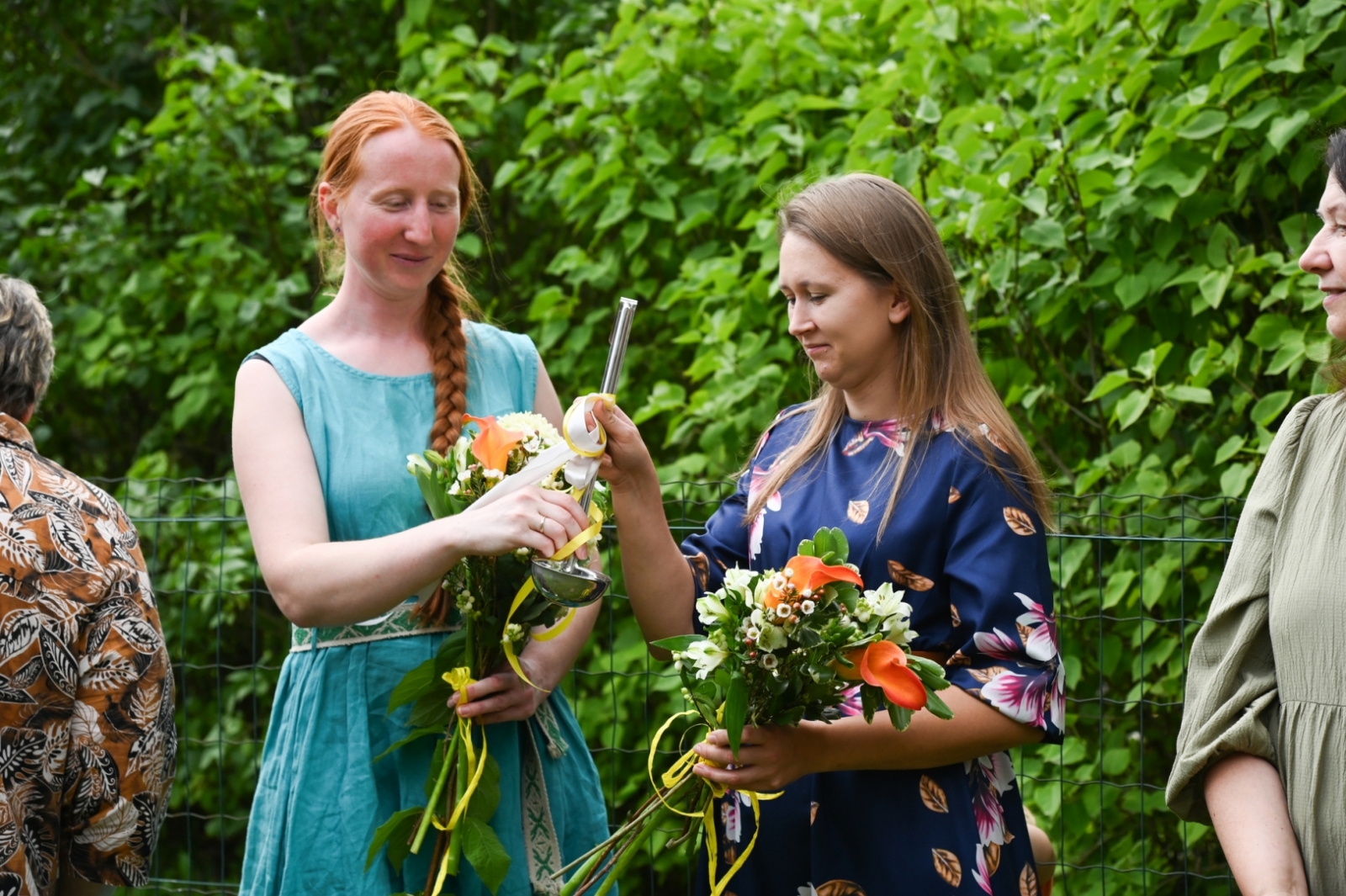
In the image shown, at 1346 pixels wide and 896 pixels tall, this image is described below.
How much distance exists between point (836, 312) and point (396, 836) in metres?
1.04

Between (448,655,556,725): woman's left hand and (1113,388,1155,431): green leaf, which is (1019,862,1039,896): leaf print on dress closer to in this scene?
(448,655,556,725): woman's left hand

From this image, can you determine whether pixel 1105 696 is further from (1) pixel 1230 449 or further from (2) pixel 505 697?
(2) pixel 505 697

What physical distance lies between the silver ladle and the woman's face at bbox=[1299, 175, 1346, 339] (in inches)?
36.3

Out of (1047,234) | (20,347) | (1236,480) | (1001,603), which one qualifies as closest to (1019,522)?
(1001,603)

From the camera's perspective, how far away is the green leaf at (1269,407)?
2863mm

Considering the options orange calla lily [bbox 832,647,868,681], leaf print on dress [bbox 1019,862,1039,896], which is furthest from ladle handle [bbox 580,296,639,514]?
leaf print on dress [bbox 1019,862,1039,896]

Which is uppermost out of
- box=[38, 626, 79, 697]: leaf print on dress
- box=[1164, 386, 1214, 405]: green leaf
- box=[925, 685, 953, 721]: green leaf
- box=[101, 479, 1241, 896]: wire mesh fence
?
box=[1164, 386, 1214, 405]: green leaf

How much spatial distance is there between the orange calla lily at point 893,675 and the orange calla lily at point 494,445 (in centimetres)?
62

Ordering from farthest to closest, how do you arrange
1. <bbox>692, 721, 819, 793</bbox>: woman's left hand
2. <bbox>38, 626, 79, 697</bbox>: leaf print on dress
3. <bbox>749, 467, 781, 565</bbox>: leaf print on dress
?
<bbox>38, 626, 79, 697</bbox>: leaf print on dress
<bbox>749, 467, 781, 565</bbox>: leaf print on dress
<bbox>692, 721, 819, 793</bbox>: woman's left hand

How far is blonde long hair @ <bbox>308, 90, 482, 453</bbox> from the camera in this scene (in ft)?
6.90

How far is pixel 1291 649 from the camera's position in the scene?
1684 mm

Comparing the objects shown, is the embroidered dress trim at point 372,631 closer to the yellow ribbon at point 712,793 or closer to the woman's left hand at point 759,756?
the yellow ribbon at point 712,793

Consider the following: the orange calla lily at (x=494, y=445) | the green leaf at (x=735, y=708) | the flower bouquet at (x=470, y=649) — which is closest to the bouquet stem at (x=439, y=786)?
the flower bouquet at (x=470, y=649)

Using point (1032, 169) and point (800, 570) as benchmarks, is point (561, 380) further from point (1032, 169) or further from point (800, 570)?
point (800, 570)
